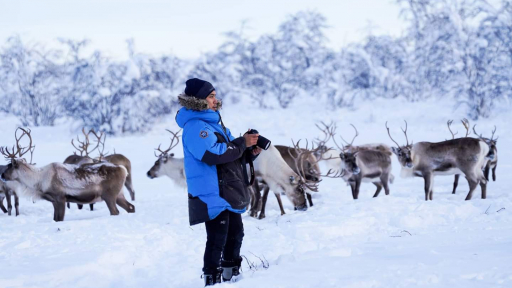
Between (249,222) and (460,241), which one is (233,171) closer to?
(460,241)

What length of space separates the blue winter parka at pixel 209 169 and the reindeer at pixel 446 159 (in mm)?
5759

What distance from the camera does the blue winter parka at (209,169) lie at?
319cm

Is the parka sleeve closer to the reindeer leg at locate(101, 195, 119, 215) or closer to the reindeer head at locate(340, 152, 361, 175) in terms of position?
the reindeer leg at locate(101, 195, 119, 215)

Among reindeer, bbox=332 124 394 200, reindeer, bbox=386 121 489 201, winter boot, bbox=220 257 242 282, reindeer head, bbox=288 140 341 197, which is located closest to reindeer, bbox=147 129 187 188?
reindeer head, bbox=288 140 341 197

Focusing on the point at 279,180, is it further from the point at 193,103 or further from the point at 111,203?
the point at 193,103

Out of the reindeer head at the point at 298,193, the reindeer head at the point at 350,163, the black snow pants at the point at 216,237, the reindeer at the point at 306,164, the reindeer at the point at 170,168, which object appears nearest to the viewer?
the black snow pants at the point at 216,237

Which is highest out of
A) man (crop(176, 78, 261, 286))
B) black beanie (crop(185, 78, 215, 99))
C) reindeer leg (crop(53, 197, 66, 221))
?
black beanie (crop(185, 78, 215, 99))

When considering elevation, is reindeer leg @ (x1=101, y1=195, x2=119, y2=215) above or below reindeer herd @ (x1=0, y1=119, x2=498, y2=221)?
below

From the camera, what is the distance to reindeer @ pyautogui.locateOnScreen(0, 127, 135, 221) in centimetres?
755

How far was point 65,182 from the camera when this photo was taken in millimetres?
7562

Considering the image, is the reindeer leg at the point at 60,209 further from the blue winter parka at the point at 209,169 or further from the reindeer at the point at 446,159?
the reindeer at the point at 446,159

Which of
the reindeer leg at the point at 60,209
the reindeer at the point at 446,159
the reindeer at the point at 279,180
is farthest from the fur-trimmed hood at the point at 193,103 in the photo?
the reindeer at the point at 446,159

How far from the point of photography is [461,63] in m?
22.7


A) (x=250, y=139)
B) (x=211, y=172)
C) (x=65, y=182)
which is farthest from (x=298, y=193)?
(x=211, y=172)
